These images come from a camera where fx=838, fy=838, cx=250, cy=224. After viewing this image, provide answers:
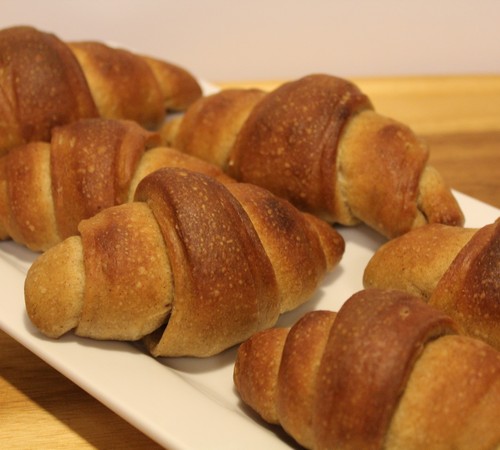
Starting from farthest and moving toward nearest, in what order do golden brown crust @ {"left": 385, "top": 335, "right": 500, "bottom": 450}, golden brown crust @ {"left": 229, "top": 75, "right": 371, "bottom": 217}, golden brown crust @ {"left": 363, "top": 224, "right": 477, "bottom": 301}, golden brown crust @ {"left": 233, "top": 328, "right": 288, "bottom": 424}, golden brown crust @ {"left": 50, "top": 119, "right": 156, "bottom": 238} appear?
golden brown crust @ {"left": 229, "top": 75, "right": 371, "bottom": 217} < golden brown crust @ {"left": 50, "top": 119, "right": 156, "bottom": 238} < golden brown crust @ {"left": 363, "top": 224, "right": 477, "bottom": 301} < golden brown crust @ {"left": 233, "top": 328, "right": 288, "bottom": 424} < golden brown crust @ {"left": 385, "top": 335, "right": 500, "bottom": 450}

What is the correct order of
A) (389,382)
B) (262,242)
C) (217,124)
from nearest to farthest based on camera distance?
(389,382) → (262,242) → (217,124)

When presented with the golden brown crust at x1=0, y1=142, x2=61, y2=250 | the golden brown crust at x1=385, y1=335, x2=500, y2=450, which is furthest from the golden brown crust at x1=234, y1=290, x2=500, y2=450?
the golden brown crust at x1=0, y1=142, x2=61, y2=250

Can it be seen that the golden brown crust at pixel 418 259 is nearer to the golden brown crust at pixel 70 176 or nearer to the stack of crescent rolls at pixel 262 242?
the stack of crescent rolls at pixel 262 242

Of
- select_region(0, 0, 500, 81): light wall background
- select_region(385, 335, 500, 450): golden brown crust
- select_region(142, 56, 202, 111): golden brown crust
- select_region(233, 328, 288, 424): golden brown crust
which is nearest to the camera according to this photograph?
select_region(385, 335, 500, 450): golden brown crust

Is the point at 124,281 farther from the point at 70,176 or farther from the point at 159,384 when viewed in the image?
the point at 70,176

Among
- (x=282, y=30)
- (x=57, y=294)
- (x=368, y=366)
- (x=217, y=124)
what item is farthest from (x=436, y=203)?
(x=282, y=30)

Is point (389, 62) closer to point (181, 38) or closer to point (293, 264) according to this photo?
point (181, 38)

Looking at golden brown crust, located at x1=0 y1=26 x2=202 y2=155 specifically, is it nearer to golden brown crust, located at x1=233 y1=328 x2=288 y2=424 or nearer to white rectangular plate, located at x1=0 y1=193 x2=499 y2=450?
white rectangular plate, located at x1=0 y1=193 x2=499 y2=450
